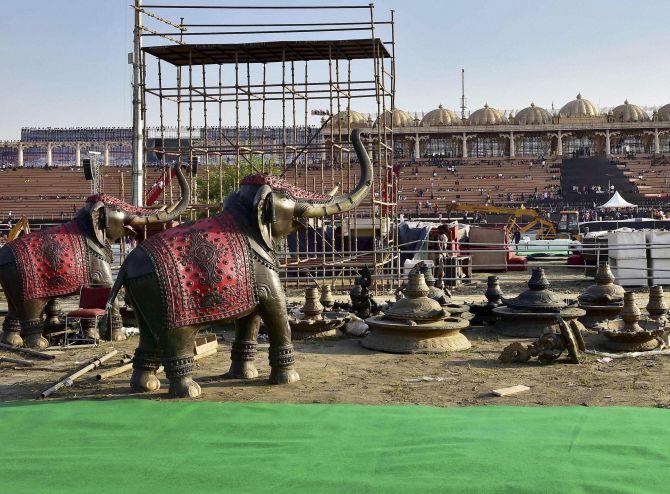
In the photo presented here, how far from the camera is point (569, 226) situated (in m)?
37.5

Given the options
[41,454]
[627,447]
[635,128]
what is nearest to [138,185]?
[41,454]

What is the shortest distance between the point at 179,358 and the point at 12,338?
4157 millimetres

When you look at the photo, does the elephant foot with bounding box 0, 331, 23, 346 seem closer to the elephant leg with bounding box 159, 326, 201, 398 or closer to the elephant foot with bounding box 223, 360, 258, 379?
the elephant foot with bounding box 223, 360, 258, 379

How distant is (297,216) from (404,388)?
1914mm

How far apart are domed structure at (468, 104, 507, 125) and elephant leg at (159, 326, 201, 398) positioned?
66203 mm

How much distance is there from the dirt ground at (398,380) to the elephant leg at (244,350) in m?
0.12

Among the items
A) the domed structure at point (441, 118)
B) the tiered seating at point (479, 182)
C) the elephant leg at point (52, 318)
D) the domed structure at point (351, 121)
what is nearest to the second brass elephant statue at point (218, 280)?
the elephant leg at point (52, 318)

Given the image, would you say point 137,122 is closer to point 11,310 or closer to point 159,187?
point 159,187

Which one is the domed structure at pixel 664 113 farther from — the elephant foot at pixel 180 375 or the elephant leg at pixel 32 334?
the elephant foot at pixel 180 375

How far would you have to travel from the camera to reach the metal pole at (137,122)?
15930 millimetres

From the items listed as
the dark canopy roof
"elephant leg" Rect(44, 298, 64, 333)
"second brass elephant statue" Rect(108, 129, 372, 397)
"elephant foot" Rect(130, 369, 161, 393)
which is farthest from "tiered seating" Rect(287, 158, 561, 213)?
"elephant foot" Rect(130, 369, 161, 393)

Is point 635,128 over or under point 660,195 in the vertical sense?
over

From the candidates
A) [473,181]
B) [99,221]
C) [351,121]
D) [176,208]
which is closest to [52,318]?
[99,221]

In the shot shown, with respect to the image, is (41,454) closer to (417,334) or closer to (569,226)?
(417,334)
